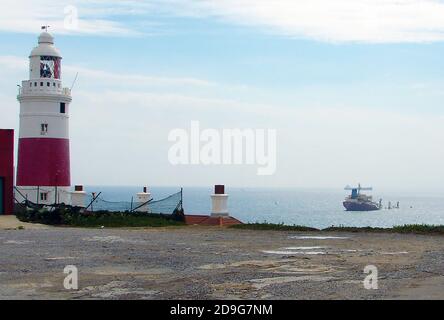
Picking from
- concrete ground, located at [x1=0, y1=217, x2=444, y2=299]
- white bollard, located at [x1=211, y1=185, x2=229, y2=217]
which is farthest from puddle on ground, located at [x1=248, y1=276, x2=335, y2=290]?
white bollard, located at [x1=211, y1=185, x2=229, y2=217]

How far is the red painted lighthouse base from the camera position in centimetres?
3903

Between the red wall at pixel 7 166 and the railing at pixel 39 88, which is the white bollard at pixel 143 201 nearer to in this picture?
the red wall at pixel 7 166

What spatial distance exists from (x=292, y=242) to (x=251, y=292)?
10133mm

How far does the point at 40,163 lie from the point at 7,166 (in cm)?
189

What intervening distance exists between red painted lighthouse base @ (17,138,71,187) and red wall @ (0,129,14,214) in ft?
4.24

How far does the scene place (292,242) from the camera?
75.5 feet

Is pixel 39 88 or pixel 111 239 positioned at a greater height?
pixel 39 88

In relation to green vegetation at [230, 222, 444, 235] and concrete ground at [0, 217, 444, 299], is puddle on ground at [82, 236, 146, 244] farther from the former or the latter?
green vegetation at [230, 222, 444, 235]

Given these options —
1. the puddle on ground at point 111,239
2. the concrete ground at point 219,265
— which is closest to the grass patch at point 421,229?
the concrete ground at point 219,265

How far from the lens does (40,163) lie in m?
39.1

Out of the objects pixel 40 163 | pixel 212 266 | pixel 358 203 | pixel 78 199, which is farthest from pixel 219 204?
pixel 358 203

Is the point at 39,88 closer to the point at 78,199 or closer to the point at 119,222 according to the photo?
the point at 78,199

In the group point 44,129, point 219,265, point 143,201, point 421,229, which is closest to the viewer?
point 219,265

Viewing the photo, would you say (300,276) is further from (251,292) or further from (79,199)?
(79,199)
